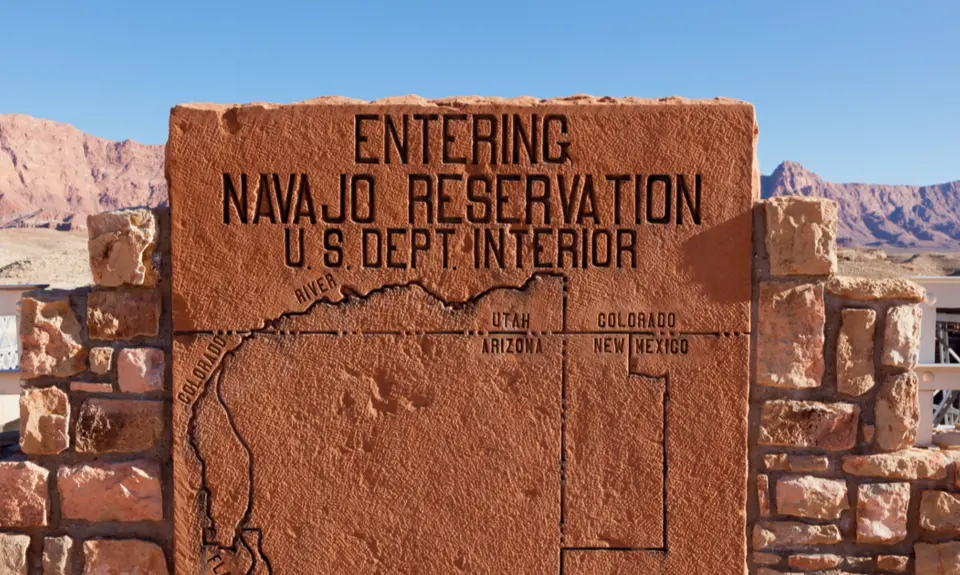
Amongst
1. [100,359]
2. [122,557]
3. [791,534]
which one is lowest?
[122,557]

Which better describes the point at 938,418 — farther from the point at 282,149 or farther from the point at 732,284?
the point at 282,149

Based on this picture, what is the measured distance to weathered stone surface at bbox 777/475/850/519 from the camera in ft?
8.72

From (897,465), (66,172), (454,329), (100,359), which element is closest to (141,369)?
(100,359)

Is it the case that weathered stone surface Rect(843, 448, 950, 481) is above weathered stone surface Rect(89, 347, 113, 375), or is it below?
below

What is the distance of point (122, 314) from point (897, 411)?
288 centimetres

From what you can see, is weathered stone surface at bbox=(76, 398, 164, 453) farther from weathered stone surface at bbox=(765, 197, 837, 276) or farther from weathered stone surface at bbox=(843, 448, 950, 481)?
weathered stone surface at bbox=(843, 448, 950, 481)

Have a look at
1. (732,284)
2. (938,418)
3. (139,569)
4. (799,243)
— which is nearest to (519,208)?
(732,284)

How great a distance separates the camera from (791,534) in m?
2.68

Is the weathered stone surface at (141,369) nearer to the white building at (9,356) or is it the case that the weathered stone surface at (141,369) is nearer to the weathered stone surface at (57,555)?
the weathered stone surface at (57,555)

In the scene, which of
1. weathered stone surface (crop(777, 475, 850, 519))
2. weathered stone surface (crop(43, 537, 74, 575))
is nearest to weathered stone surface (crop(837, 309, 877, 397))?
Result: weathered stone surface (crop(777, 475, 850, 519))

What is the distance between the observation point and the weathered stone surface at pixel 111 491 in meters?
2.65

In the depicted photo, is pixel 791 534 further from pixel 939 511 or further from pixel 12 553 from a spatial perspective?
pixel 12 553

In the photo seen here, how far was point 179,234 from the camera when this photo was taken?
8.58 feet

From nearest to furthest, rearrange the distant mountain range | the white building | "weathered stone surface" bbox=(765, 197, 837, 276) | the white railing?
1. "weathered stone surface" bbox=(765, 197, 837, 276)
2. the white building
3. the white railing
4. the distant mountain range
